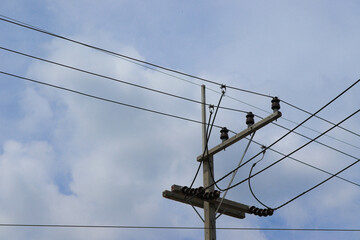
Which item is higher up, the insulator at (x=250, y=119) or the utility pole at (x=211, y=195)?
the insulator at (x=250, y=119)

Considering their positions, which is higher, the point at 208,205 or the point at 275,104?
the point at 275,104

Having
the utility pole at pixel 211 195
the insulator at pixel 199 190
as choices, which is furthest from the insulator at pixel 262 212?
the insulator at pixel 199 190

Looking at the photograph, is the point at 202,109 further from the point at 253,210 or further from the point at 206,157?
the point at 253,210

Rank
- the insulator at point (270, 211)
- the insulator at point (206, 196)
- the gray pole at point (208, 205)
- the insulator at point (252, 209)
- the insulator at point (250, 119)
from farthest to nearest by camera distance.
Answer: the insulator at point (252, 209) < the insulator at point (270, 211) < the insulator at point (250, 119) < the insulator at point (206, 196) < the gray pole at point (208, 205)

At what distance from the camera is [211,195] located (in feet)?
42.0

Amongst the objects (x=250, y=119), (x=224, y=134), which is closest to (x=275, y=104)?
(x=250, y=119)

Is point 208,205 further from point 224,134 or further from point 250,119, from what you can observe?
point 250,119

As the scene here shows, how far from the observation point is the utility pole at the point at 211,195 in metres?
12.5

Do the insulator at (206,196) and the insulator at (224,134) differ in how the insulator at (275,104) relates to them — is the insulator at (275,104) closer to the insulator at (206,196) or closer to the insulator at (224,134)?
the insulator at (224,134)

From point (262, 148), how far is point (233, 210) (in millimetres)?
1747

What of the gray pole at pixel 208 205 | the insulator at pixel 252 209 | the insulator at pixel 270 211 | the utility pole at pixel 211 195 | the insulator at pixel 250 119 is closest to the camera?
the gray pole at pixel 208 205

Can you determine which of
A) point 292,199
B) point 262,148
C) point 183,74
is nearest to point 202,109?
point 183,74

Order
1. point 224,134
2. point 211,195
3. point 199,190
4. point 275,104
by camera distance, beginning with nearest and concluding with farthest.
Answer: point 275,104, point 211,195, point 199,190, point 224,134

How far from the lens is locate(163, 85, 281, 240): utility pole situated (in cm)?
1254
